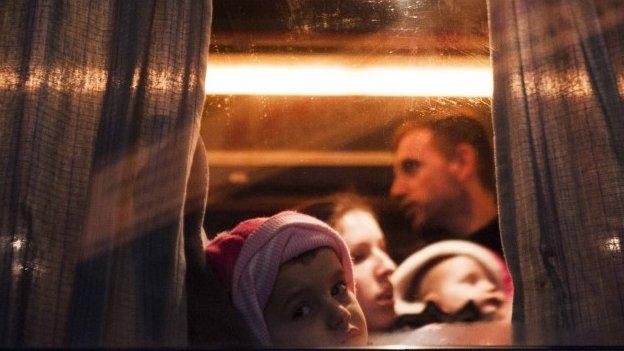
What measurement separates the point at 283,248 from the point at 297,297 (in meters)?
0.12

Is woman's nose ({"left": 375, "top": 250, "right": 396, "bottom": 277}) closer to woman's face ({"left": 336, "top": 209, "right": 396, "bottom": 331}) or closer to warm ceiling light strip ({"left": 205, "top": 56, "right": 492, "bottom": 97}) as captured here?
woman's face ({"left": 336, "top": 209, "right": 396, "bottom": 331})

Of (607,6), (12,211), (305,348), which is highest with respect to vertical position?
(607,6)

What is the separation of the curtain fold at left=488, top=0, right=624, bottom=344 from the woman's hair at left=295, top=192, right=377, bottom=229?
547 mm

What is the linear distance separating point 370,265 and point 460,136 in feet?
1.75

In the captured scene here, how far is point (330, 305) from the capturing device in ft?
5.38

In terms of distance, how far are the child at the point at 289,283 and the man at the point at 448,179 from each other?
0.40 m

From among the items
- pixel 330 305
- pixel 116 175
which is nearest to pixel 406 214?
pixel 330 305

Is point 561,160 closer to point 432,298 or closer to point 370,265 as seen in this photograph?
point 370,265

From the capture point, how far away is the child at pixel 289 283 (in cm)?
162

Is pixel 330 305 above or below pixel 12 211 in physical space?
below

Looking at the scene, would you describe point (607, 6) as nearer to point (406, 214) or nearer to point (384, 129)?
point (384, 129)

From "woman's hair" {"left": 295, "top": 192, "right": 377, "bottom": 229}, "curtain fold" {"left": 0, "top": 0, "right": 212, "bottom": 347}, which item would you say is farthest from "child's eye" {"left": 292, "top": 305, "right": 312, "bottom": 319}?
"woman's hair" {"left": 295, "top": 192, "right": 377, "bottom": 229}

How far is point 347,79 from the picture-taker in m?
1.92

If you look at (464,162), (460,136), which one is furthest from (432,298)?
(460,136)
